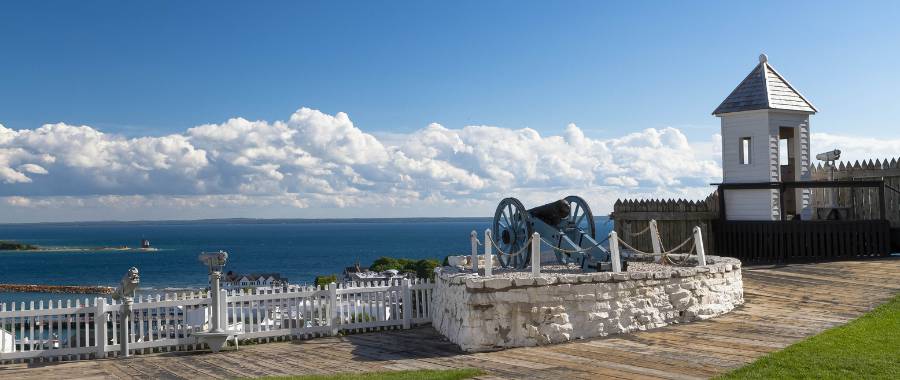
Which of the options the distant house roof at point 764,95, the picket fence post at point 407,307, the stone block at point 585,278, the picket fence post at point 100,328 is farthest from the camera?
the distant house roof at point 764,95

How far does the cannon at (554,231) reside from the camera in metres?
13.2

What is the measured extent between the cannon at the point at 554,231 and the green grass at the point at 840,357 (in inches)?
141

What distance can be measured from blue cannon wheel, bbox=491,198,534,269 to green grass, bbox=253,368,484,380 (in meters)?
6.19

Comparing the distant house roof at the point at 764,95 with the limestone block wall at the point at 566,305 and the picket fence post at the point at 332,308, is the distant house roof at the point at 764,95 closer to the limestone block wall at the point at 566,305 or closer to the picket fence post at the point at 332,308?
the limestone block wall at the point at 566,305

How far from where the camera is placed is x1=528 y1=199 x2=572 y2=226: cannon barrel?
1487cm

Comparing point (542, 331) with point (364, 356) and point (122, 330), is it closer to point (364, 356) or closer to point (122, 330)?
point (364, 356)

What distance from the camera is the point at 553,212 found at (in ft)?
49.0

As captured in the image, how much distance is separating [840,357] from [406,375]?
5.02 m

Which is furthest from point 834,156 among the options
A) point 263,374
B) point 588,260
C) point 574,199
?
point 263,374

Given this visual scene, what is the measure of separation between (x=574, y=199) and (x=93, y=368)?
376 inches

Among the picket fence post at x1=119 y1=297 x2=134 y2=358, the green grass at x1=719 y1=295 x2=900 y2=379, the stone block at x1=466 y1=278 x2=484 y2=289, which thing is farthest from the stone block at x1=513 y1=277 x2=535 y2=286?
the picket fence post at x1=119 y1=297 x2=134 y2=358

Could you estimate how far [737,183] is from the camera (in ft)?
68.2

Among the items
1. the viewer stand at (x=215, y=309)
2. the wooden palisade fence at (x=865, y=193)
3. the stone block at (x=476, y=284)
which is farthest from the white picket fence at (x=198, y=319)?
the wooden palisade fence at (x=865, y=193)

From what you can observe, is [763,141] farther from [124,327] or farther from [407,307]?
[124,327]
